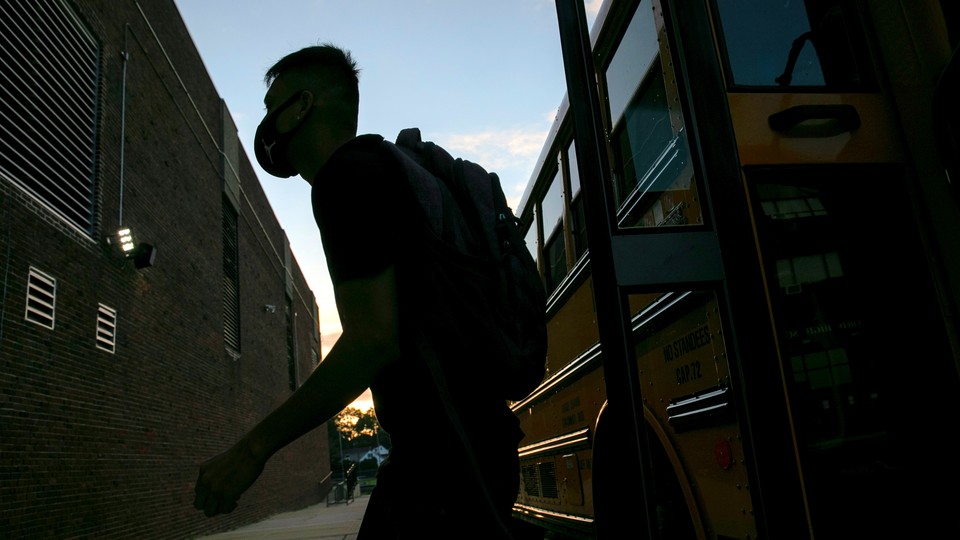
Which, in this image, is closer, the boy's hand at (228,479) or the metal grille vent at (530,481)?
the boy's hand at (228,479)

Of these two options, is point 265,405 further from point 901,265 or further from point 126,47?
point 901,265

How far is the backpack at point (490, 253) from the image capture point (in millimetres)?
1165

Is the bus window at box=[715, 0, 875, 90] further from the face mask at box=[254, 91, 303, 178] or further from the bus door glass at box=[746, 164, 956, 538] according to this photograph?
the face mask at box=[254, 91, 303, 178]

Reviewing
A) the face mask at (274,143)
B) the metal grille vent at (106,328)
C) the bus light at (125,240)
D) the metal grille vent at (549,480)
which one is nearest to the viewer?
the face mask at (274,143)

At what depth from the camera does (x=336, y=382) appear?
3.57ft

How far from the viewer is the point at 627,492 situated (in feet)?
4.80

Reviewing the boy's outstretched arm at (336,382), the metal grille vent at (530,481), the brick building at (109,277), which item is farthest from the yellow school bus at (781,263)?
the brick building at (109,277)

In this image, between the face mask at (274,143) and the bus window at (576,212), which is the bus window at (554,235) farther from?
the face mask at (274,143)

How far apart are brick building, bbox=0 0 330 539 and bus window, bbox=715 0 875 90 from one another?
263 inches

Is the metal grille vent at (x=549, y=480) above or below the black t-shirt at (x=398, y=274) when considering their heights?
below

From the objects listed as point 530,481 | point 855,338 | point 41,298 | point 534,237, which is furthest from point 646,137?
point 41,298

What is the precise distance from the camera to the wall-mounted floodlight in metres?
9.02

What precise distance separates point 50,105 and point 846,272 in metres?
8.24

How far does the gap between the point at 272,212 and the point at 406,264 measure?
2251 cm
